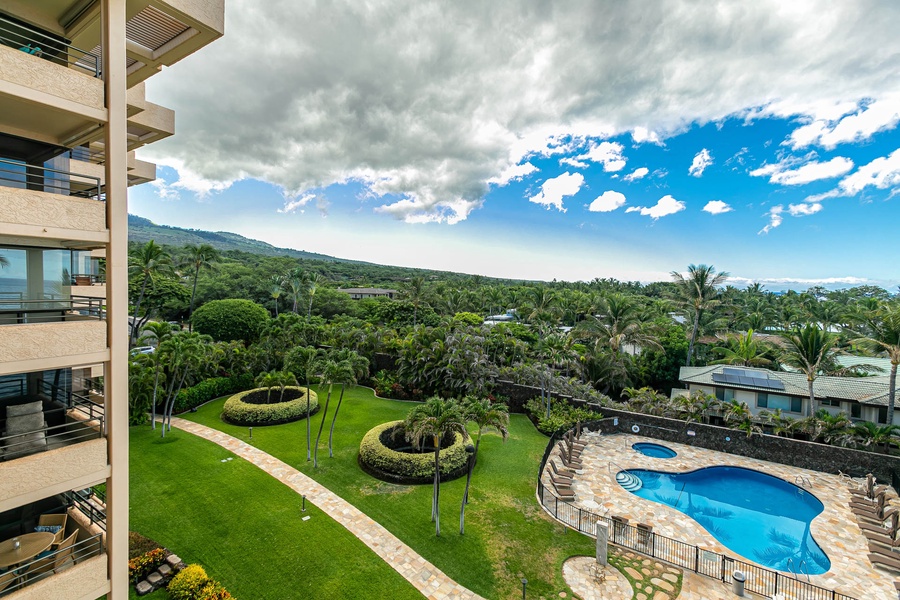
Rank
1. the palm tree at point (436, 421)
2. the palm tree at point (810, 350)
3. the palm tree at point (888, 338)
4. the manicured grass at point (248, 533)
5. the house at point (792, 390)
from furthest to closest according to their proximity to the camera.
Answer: the house at point (792, 390) → the palm tree at point (810, 350) → the palm tree at point (888, 338) → the palm tree at point (436, 421) → the manicured grass at point (248, 533)

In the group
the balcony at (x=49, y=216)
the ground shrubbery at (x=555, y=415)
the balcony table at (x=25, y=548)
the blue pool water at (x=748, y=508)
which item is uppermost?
the balcony at (x=49, y=216)

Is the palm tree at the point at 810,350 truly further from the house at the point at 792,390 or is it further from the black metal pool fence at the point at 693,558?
the black metal pool fence at the point at 693,558

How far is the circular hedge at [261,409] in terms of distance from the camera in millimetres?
23141

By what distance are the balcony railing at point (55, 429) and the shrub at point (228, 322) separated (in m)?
26.4

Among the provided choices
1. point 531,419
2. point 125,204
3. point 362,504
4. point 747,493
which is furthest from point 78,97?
point 747,493

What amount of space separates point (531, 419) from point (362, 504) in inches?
564

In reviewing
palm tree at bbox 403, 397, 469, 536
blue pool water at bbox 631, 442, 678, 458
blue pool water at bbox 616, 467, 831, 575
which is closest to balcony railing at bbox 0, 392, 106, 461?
palm tree at bbox 403, 397, 469, 536

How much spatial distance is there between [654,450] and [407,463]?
49.2ft

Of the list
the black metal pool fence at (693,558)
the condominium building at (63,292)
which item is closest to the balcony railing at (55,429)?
the condominium building at (63,292)

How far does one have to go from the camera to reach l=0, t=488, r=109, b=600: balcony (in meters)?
6.79

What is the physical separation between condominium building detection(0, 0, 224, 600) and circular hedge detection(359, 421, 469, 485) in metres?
10.5

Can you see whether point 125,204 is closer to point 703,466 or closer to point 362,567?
point 362,567

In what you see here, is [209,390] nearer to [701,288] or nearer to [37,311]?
[37,311]

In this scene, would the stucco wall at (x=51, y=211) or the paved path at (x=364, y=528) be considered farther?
the paved path at (x=364, y=528)
